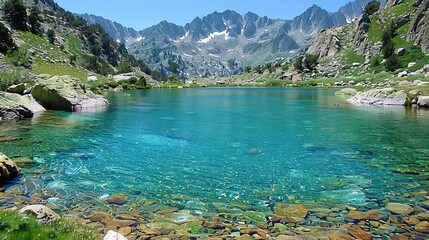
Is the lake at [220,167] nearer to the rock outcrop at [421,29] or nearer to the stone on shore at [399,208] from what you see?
the stone on shore at [399,208]

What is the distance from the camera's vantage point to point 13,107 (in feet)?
104

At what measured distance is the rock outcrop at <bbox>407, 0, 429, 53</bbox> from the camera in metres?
138

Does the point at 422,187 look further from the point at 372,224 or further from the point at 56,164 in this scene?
the point at 56,164

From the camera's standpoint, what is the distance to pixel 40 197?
10.6m

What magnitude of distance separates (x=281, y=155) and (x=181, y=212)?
33.6 feet

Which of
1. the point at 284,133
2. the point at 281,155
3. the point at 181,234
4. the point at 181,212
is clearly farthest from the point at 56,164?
the point at 284,133

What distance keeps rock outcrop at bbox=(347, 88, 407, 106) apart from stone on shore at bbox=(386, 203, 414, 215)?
47678mm

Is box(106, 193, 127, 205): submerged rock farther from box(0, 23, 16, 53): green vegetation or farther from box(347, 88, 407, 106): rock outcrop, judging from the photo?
box(0, 23, 16, 53): green vegetation

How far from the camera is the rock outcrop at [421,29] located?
5426 inches

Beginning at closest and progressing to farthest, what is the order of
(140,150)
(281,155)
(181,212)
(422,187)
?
(181,212), (422,187), (281,155), (140,150)

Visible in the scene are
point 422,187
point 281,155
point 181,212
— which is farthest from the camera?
point 281,155

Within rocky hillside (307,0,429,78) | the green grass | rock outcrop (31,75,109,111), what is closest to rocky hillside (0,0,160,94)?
rock outcrop (31,75,109,111)

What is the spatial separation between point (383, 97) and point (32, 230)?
203 ft

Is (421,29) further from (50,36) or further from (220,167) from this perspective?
(50,36)
